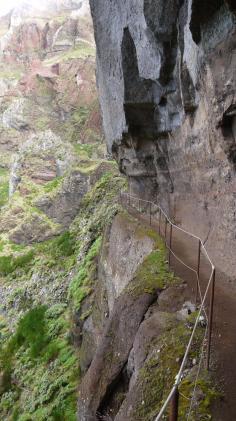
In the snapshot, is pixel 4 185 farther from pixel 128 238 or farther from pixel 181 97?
pixel 181 97

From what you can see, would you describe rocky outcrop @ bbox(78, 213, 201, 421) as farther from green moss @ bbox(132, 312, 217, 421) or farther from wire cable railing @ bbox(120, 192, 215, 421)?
wire cable railing @ bbox(120, 192, 215, 421)

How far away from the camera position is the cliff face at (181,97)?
7398 mm

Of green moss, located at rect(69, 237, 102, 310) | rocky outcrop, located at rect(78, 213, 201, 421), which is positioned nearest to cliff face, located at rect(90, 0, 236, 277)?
rocky outcrop, located at rect(78, 213, 201, 421)

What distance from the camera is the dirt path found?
13.7 feet

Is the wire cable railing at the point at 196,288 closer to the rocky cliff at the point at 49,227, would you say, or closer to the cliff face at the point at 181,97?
the cliff face at the point at 181,97

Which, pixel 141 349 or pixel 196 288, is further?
pixel 196 288

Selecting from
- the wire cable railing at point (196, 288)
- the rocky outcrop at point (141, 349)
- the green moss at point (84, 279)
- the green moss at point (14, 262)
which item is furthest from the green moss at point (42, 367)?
the green moss at point (14, 262)

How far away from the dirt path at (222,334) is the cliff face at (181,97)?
63cm

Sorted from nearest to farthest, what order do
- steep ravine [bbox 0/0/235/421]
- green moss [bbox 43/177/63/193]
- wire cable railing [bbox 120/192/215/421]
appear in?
wire cable railing [bbox 120/192/215/421] < steep ravine [bbox 0/0/235/421] < green moss [bbox 43/177/63/193]

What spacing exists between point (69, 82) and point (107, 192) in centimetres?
4225

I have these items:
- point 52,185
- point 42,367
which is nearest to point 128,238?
point 42,367

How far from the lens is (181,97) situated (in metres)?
10.0

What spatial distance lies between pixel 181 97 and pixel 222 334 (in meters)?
6.61

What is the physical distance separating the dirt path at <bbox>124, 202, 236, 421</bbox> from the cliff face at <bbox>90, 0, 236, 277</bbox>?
2.08 feet
